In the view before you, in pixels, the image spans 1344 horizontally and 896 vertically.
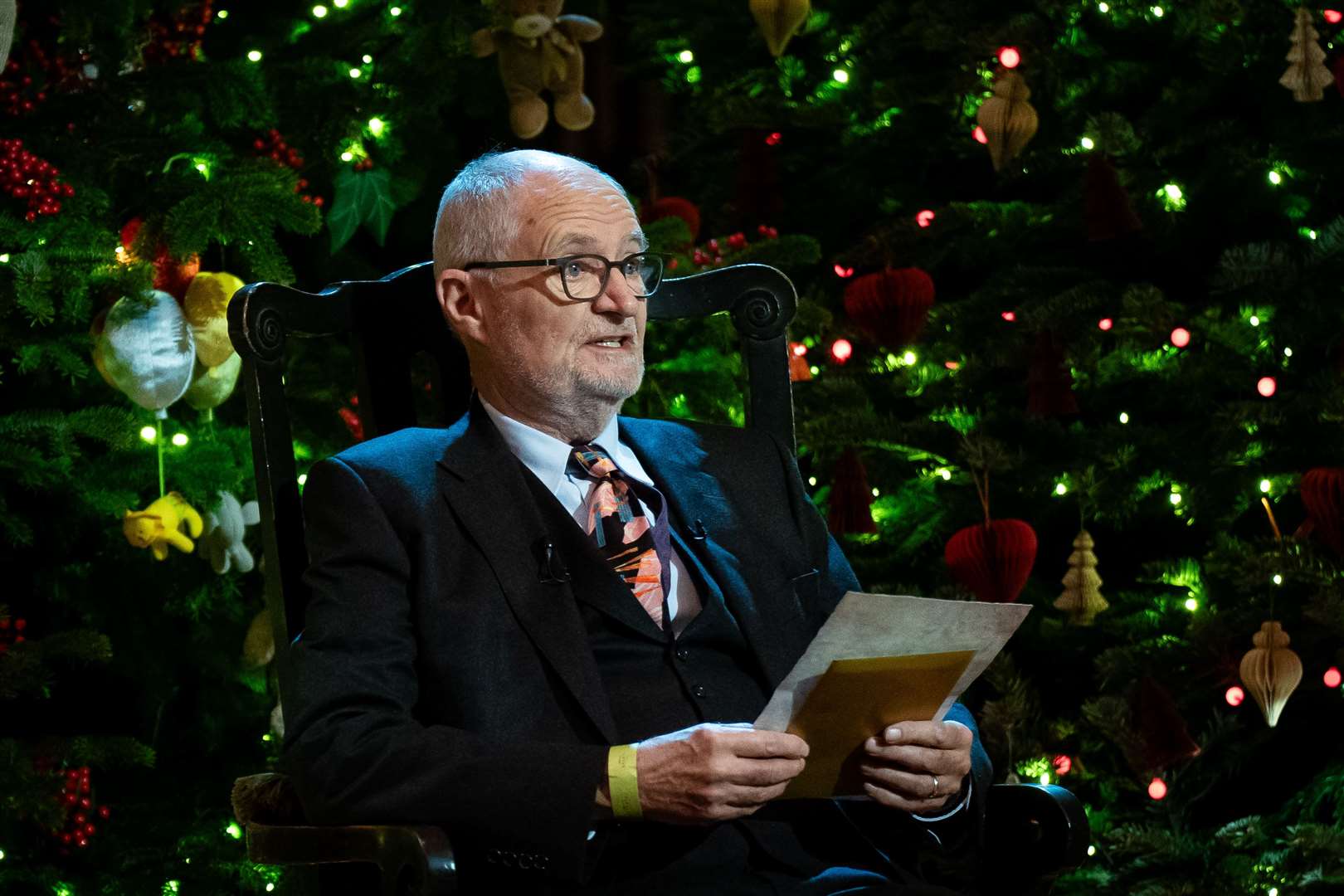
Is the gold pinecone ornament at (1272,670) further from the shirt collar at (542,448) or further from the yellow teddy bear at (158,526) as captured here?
the yellow teddy bear at (158,526)

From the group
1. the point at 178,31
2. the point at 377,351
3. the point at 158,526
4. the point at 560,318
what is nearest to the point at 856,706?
the point at 560,318

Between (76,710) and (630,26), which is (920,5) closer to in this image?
(630,26)

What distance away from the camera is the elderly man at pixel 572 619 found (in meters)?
2.06

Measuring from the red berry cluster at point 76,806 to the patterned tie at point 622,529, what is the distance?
1626 mm

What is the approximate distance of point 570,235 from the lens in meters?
2.51

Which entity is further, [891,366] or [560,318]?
[891,366]

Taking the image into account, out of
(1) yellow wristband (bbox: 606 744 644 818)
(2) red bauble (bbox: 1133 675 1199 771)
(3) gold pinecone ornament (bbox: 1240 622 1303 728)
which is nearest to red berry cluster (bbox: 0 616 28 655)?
(1) yellow wristband (bbox: 606 744 644 818)

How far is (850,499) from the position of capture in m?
4.04

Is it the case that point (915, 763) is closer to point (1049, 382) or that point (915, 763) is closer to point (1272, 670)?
point (1272, 670)

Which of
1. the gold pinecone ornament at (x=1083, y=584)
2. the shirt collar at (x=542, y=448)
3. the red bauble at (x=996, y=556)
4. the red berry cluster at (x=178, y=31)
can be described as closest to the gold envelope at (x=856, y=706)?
the shirt collar at (x=542, y=448)

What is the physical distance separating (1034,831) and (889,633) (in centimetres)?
51

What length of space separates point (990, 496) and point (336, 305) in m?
2.28

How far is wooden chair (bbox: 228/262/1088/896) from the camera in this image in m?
2.06

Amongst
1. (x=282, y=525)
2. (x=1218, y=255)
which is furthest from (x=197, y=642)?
(x=1218, y=255)
